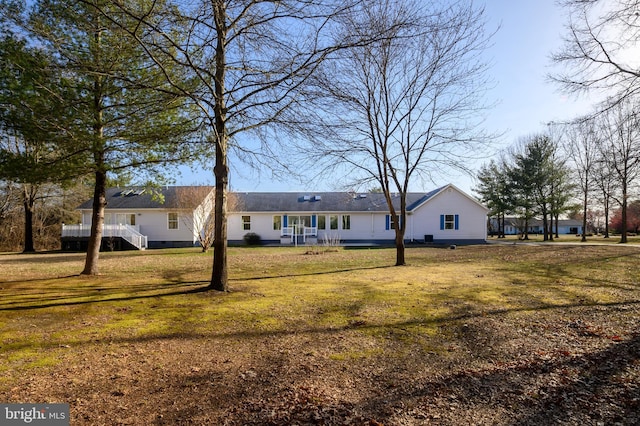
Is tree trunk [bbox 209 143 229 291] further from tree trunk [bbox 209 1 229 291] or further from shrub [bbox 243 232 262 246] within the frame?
shrub [bbox 243 232 262 246]

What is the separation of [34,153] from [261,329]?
301 inches

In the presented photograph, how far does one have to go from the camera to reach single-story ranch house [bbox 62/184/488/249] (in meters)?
28.3

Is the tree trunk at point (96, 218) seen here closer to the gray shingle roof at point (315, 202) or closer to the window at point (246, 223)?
the gray shingle roof at point (315, 202)

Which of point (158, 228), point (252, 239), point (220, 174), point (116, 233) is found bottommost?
point (252, 239)

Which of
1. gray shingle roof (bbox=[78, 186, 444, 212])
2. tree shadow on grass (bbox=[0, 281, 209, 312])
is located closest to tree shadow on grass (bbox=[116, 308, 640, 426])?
tree shadow on grass (bbox=[0, 281, 209, 312])

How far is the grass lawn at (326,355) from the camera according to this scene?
2.95 metres

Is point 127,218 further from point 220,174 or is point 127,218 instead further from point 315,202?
point 220,174

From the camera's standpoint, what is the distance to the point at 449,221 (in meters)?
29.7

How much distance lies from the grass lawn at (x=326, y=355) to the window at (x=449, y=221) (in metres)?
22.0

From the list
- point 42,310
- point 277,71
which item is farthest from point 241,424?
point 277,71

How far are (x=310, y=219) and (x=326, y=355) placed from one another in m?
26.7

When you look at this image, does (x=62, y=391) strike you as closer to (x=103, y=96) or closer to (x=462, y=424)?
(x=462, y=424)

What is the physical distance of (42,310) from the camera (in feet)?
20.0

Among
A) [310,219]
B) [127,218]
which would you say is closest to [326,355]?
[310,219]
